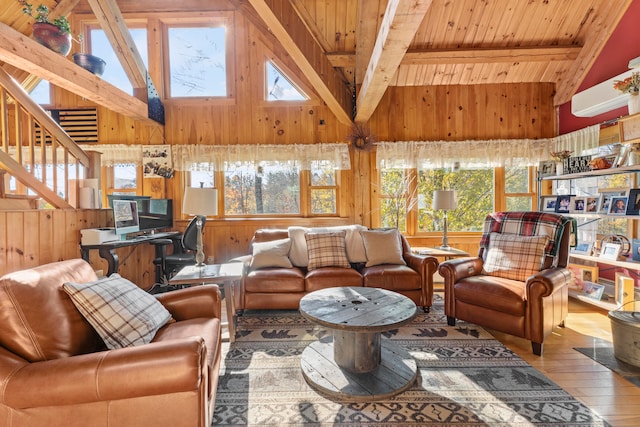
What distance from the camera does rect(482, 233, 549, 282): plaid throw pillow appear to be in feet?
8.59

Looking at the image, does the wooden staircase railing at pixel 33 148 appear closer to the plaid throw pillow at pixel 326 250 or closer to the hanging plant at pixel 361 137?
the plaid throw pillow at pixel 326 250

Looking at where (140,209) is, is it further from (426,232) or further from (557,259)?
(557,259)

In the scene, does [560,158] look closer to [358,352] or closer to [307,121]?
[307,121]

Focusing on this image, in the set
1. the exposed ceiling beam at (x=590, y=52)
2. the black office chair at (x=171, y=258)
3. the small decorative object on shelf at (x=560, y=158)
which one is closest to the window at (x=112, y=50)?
the black office chair at (x=171, y=258)

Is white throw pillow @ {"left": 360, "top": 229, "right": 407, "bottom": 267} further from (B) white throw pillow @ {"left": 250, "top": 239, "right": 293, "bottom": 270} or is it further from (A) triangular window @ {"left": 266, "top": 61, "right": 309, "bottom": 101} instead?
(A) triangular window @ {"left": 266, "top": 61, "right": 309, "bottom": 101}

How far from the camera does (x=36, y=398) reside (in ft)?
3.60

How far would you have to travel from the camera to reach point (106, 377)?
1131 mm

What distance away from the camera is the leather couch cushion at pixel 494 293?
2361mm

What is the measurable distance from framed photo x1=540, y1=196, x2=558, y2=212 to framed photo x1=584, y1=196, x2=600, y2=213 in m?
0.37

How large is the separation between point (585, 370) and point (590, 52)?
12.2 feet

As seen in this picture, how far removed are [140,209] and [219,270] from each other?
5.81 feet

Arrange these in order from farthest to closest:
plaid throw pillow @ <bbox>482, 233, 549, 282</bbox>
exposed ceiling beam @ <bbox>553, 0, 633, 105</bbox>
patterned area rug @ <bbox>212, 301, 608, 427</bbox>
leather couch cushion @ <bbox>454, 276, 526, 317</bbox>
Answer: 1. exposed ceiling beam @ <bbox>553, 0, 633, 105</bbox>
2. plaid throw pillow @ <bbox>482, 233, 549, 282</bbox>
3. leather couch cushion @ <bbox>454, 276, 526, 317</bbox>
4. patterned area rug @ <bbox>212, 301, 608, 427</bbox>

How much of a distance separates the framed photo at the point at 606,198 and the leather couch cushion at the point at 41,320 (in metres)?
4.41

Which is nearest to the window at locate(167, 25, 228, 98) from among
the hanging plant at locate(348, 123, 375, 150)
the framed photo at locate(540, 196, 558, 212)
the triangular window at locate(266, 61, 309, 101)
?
the triangular window at locate(266, 61, 309, 101)
